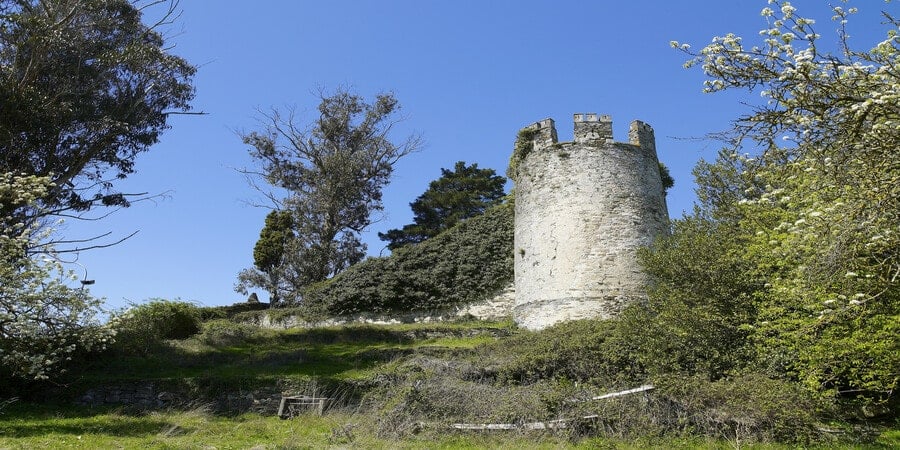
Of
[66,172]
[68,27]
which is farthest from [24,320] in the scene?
[68,27]

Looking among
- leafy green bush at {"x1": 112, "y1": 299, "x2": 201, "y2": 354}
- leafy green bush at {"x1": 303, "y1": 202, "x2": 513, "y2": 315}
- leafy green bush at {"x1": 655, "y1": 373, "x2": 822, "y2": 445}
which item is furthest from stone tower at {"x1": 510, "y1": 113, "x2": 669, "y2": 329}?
leafy green bush at {"x1": 112, "y1": 299, "x2": 201, "y2": 354}

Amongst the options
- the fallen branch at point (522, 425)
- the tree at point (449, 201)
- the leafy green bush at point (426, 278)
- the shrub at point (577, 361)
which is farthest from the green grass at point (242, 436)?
the tree at point (449, 201)

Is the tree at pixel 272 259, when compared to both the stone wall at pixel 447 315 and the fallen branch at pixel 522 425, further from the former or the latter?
the fallen branch at pixel 522 425

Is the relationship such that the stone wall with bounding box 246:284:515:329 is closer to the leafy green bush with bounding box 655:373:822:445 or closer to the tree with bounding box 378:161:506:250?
the leafy green bush with bounding box 655:373:822:445

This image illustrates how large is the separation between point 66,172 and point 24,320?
22.4ft

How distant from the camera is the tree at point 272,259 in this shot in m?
29.3

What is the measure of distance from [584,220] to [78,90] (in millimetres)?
14415

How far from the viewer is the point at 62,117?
659 inches

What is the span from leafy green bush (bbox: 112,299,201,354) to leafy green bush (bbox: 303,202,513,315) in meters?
4.30

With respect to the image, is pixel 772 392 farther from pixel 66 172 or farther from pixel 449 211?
pixel 449 211

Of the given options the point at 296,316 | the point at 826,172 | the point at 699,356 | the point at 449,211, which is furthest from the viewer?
the point at 449,211

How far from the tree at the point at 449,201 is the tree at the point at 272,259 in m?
8.68

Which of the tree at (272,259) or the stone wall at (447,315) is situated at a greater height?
the tree at (272,259)

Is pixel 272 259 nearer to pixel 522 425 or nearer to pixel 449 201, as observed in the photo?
pixel 449 201
